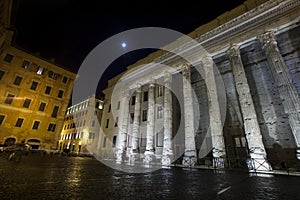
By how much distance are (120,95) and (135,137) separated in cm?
906

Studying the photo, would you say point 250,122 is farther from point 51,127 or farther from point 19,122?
point 19,122

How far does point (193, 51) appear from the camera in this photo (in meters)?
15.8

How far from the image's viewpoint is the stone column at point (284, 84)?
903 cm

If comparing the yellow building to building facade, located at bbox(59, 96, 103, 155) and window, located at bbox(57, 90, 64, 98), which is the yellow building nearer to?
window, located at bbox(57, 90, 64, 98)

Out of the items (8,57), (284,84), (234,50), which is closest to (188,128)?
(284,84)

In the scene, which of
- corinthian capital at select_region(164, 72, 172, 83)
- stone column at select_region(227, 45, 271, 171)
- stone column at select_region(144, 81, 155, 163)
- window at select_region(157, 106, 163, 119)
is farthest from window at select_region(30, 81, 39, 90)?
stone column at select_region(227, 45, 271, 171)

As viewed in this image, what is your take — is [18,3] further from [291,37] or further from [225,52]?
[291,37]

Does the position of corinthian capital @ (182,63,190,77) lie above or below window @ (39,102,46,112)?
above

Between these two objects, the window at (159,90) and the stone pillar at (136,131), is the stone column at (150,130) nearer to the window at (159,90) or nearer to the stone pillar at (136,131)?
the window at (159,90)

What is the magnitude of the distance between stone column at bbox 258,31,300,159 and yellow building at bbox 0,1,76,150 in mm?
26208

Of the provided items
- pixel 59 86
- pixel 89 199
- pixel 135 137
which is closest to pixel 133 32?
pixel 59 86

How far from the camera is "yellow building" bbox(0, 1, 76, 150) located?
1919cm

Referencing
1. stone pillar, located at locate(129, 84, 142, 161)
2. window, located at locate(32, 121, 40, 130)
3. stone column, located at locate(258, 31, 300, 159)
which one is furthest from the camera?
window, located at locate(32, 121, 40, 130)

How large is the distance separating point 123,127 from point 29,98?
14.6m
